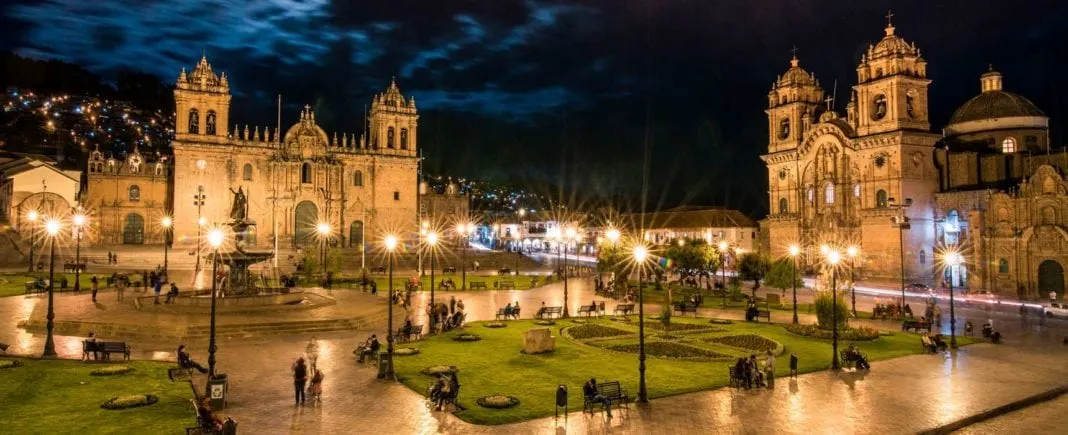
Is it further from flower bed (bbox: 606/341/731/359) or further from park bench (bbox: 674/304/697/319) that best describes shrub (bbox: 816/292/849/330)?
park bench (bbox: 674/304/697/319)

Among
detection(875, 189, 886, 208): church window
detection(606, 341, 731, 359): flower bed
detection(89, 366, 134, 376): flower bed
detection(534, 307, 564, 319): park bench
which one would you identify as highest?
detection(875, 189, 886, 208): church window

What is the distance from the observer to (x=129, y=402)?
49.5ft

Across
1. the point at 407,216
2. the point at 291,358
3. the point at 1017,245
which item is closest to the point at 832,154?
the point at 1017,245

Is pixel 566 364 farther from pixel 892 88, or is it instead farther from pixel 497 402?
pixel 892 88

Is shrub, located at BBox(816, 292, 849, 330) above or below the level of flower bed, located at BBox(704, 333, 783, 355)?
above

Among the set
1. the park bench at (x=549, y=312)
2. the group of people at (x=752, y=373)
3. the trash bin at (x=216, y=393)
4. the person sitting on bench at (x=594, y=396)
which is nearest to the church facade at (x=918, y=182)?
the park bench at (x=549, y=312)

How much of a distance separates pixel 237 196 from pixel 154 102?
419 feet

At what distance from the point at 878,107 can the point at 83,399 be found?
202 feet

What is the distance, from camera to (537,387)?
18.0 meters

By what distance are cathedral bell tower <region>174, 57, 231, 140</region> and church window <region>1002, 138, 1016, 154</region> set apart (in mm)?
75638

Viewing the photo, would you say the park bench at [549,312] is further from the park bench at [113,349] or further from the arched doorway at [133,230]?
the arched doorway at [133,230]

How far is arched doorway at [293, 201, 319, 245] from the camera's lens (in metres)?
69.8

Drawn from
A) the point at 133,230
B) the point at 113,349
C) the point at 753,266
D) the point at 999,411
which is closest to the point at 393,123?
the point at 133,230

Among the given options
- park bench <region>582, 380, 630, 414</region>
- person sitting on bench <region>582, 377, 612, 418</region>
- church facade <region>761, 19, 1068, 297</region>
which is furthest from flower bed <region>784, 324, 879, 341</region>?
church facade <region>761, 19, 1068, 297</region>
